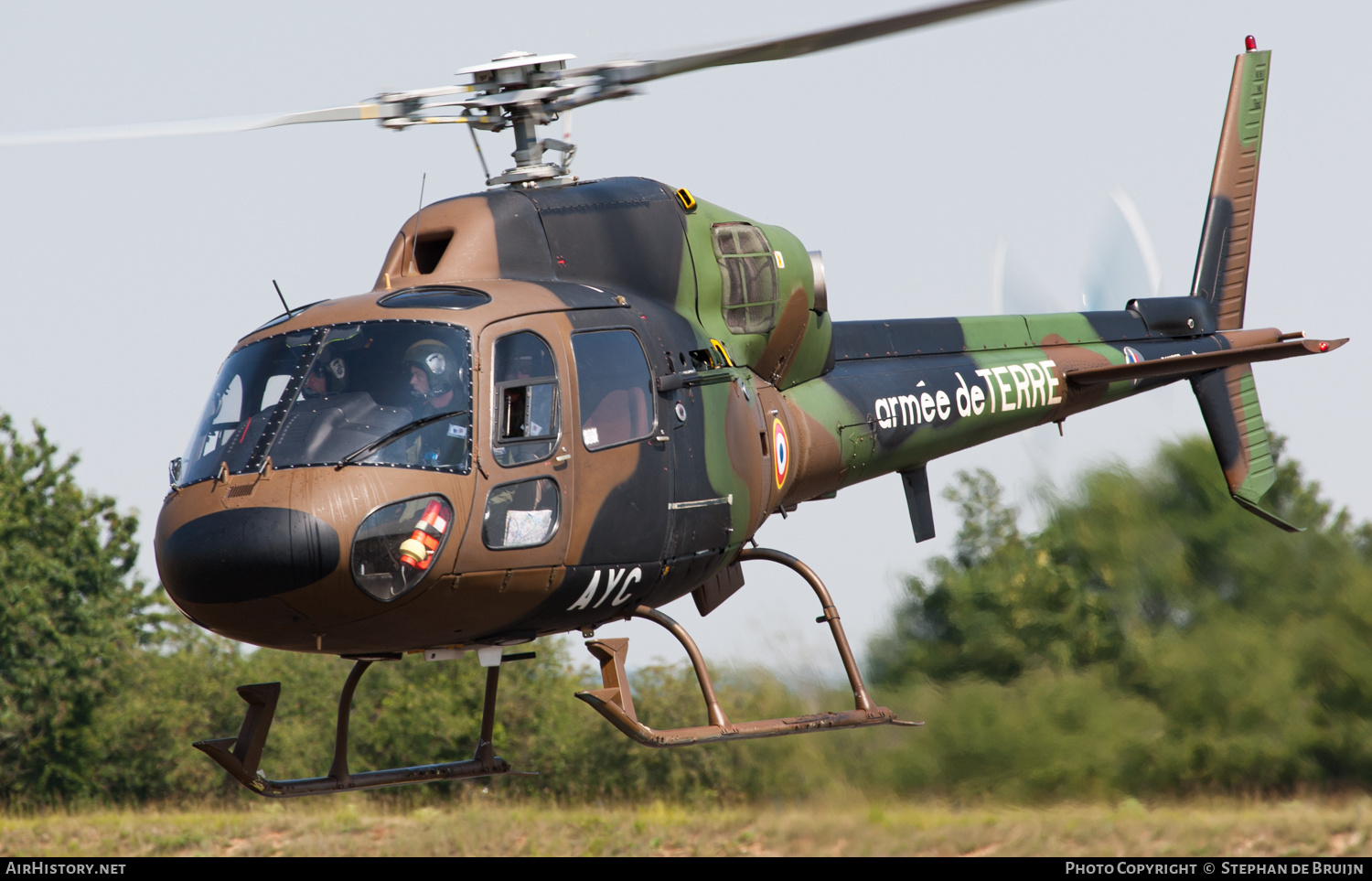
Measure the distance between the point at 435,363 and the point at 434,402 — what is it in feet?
0.58

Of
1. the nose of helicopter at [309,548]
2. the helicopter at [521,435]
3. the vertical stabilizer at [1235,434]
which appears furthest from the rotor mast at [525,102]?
the vertical stabilizer at [1235,434]

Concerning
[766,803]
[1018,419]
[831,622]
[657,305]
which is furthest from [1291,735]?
[657,305]

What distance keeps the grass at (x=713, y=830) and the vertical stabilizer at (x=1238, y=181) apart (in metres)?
6.15

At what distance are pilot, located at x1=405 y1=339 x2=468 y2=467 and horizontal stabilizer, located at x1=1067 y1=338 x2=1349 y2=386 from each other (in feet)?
16.9

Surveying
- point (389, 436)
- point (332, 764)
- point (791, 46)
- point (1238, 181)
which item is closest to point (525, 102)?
point (791, 46)

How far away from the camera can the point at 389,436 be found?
5.48m

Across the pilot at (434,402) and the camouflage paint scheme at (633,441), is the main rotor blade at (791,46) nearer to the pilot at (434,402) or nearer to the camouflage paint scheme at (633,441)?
the camouflage paint scheme at (633,441)

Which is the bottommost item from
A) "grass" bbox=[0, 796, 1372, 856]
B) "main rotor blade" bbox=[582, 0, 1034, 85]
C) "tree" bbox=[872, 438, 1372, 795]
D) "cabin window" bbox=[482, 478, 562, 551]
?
"grass" bbox=[0, 796, 1372, 856]

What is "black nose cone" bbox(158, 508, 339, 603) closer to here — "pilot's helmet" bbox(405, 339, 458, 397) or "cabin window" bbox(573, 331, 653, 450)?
"pilot's helmet" bbox(405, 339, 458, 397)

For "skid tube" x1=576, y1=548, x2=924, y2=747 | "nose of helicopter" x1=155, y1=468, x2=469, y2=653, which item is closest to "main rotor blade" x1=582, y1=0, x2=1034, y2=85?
"nose of helicopter" x1=155, y1=468, x2=469, y2=653

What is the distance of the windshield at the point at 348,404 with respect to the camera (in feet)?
18.0

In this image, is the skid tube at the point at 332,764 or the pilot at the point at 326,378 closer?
the pilot at the point at 326,378

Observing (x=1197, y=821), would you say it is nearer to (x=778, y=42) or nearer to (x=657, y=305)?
(x=657, y=305)

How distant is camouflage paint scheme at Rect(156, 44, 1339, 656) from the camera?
544 cm
